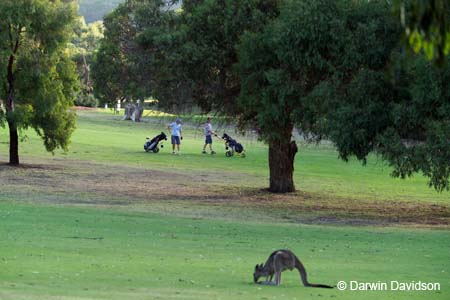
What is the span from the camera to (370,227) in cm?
2617

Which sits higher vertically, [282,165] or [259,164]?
[282,165]

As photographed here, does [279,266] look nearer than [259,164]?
Yes

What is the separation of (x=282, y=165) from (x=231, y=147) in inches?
758

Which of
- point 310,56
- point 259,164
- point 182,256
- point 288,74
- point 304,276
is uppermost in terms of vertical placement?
point 310,56

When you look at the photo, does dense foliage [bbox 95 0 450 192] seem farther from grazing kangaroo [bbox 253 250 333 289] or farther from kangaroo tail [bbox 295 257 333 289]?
grazing kangaroo [bbox 253 250 333 289]

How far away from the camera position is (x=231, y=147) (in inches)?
2168

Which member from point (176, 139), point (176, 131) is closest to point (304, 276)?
point (176, 131)

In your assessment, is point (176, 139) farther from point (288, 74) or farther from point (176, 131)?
point (288, 74)

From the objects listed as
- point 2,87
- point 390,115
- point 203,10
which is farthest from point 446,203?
point 2,87

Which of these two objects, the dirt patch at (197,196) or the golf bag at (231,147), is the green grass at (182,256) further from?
the golf bag at (231,147)

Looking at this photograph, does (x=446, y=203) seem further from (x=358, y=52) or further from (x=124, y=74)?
(x=124, y=74)

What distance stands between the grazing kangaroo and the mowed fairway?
193mm

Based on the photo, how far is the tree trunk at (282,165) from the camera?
3566 centimetres

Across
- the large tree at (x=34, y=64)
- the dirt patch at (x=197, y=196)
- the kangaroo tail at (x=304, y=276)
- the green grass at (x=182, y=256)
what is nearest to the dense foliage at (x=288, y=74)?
the dirt patch at (x=197, y=196)
